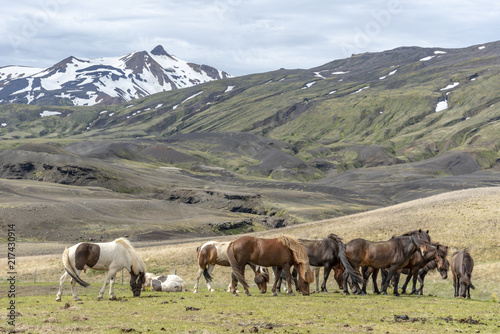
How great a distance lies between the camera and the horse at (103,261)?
25828 mm

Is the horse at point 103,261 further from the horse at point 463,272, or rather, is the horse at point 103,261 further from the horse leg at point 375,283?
the horse at point 463,272

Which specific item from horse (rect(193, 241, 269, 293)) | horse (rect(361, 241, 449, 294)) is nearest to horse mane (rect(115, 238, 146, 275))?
horse (rect(193, 241, 269, 293))

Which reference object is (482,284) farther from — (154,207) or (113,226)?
(154,207)

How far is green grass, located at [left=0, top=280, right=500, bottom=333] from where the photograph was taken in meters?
18.4

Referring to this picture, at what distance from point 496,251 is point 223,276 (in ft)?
68.9

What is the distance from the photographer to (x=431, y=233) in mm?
46812

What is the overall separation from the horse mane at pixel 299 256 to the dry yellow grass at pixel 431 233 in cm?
1105

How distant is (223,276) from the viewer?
40.0 meters

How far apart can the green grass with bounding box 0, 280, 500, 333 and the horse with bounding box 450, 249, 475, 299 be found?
3.72m

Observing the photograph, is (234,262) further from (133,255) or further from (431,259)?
(431,259)

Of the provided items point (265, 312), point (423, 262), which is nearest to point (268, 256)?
point (265, 312)

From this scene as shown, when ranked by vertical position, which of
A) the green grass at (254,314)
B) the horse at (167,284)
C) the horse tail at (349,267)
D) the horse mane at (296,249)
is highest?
the horse mane at (296,249)

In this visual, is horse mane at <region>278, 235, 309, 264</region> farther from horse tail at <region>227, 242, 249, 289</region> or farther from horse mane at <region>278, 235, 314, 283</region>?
horse tail at <region>227, 242, 249, 289</region>

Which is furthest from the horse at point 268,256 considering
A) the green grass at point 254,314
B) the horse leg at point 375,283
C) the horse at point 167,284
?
the horse at point 167,284
